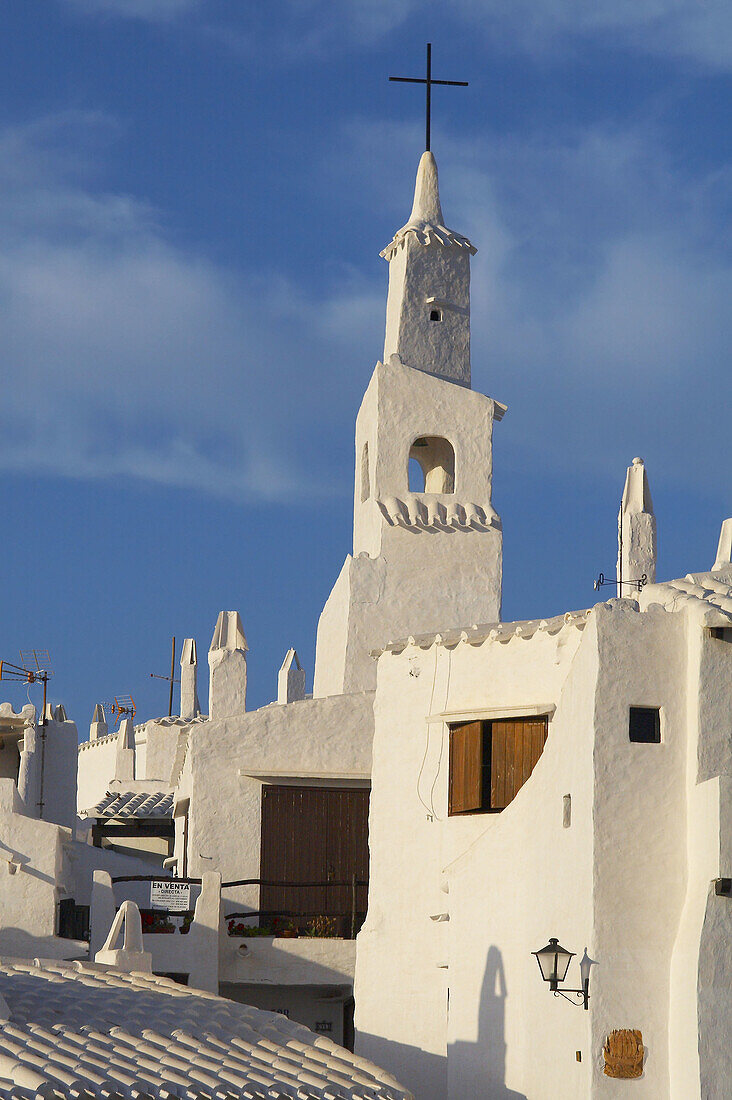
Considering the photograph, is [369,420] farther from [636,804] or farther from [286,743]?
[636,804]

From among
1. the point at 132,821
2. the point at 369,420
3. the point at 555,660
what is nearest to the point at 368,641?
the point at 369,420

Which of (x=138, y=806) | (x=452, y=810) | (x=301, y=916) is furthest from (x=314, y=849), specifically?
(x=138, y=806)

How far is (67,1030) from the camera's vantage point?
1484cm

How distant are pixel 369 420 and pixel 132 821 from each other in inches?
498

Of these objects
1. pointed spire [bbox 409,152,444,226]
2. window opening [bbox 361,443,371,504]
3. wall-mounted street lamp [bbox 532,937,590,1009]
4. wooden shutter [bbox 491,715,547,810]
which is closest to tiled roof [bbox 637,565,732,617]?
wooden shutter [bbox 491,715,547,810]

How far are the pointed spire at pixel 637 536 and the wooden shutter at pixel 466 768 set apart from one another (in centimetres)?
589

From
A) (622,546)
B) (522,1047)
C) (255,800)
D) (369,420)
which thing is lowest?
(522,1047)

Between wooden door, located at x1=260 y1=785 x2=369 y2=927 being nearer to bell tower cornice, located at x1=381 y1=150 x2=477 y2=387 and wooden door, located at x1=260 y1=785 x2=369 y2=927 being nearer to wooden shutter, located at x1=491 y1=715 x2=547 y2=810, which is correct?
wooden shutter, located at x1=491 y1=715 x2=547 y2=810

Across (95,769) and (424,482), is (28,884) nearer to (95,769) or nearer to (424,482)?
(424,482)

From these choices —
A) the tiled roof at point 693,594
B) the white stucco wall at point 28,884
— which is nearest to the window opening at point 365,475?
the white stucco wall at point 28,884

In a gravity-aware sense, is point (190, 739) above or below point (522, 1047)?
above

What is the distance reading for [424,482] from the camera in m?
31.5

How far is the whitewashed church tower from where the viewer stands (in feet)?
93.8

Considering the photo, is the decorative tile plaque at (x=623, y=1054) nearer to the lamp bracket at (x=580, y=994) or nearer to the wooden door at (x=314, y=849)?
the lamp bracket at (x=580, y=994)
